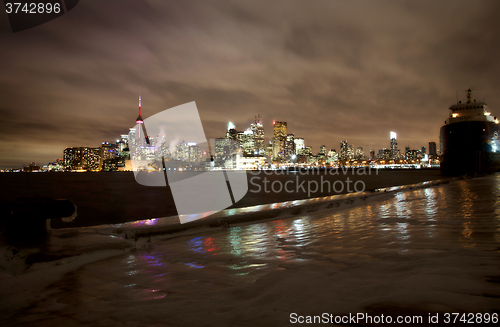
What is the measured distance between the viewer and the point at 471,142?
130 feet

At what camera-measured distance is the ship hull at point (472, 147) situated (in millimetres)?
38906

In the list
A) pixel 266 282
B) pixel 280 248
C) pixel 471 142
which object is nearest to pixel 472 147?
pixel 471 142

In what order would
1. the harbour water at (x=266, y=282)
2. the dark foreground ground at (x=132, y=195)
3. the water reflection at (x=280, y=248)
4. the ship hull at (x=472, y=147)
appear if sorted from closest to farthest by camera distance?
1. the harbour water at (x=266, y=282)
2. the water reflection at (x=280, y=248)
3. the dark foreground ground at (x=132, y=195)
4. the ship hull at (x=472, y=147)

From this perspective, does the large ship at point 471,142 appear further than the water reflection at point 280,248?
Yes

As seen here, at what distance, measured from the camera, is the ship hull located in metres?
38.9

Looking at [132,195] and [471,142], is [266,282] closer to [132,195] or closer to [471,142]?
[132,195]

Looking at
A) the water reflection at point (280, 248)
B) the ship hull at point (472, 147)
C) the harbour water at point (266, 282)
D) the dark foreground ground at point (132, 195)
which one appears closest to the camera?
the harbour water at point (266, 282)

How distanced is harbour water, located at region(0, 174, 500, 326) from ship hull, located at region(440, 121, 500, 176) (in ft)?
147

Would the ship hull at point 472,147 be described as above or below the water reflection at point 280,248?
above

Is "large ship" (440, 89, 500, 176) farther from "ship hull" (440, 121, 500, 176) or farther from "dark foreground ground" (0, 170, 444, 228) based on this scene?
"dark foreground ground" (0, 170, 444, 228)

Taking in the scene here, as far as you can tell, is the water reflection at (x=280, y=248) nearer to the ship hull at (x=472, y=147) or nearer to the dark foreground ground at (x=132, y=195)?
the dark foreground ground at (x=132, y=195)

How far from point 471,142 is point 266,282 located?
1981 inches

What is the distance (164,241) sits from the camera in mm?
6074

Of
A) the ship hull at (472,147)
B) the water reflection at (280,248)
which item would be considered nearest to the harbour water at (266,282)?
the water reflection at (280,248)
